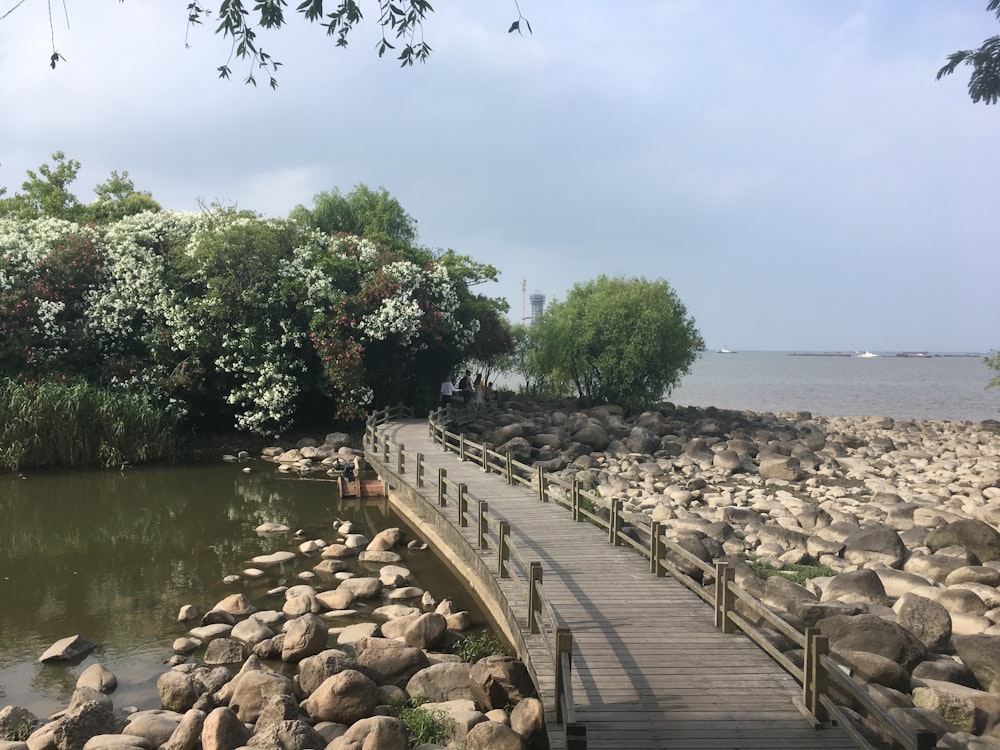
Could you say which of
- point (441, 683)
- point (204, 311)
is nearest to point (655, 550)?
point (441, 683)

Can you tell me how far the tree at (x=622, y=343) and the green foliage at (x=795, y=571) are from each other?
21690 millimetres

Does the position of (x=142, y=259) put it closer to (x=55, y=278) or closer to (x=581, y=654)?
(x=55, y=278)

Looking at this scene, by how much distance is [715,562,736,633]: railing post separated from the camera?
7.92 m

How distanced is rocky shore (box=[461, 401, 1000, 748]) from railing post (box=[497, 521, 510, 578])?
3440 millimetres

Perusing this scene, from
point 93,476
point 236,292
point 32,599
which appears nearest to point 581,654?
point 32,599

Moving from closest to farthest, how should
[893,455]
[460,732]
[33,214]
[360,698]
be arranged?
[460,732] → [360,698] → [893,455] → [33,214]

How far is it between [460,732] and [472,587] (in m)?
5.44

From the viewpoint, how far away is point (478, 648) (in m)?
9.91

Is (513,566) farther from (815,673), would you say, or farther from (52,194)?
(52,194)

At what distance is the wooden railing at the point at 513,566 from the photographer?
19.9 feet

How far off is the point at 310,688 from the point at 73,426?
18.1 metres

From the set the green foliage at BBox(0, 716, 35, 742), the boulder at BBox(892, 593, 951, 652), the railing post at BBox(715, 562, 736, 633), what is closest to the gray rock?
the green foliage at BBox(0, 716, 35, 742)

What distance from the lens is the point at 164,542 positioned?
16.2 metres

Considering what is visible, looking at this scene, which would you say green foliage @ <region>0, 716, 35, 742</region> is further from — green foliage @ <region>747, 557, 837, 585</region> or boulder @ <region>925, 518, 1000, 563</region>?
boulder @ <region>925, 518, 1000, 563</region>
